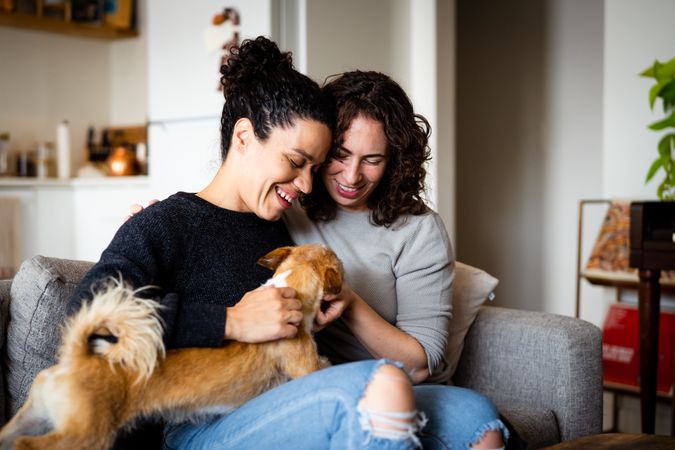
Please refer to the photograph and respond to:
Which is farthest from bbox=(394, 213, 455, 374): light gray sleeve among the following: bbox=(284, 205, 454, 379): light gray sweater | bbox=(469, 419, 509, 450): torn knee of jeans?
bbox=(469, 419, 509, 450): torn knee of jeans

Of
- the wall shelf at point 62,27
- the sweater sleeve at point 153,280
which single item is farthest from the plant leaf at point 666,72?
the wall shelf at point 62,27

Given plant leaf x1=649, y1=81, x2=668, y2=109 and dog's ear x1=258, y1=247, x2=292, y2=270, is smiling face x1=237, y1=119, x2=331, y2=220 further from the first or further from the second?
plant leaf x1=649, y1=81, x2=668, y2=109

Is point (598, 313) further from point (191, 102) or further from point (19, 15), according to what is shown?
point (19, 15)

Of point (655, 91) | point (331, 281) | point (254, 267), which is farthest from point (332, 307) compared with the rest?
point (655, 91)

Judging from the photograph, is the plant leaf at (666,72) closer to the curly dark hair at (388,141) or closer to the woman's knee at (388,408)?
the curly dark hair at (388,141)

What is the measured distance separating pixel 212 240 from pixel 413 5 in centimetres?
285

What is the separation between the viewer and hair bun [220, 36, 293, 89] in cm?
168

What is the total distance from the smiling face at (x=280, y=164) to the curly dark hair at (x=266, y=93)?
0.8 inches

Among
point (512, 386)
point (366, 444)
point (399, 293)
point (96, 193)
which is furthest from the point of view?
point (96, 193)

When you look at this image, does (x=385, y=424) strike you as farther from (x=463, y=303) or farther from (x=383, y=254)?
(x=463, y=303)

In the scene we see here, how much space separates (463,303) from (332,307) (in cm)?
69

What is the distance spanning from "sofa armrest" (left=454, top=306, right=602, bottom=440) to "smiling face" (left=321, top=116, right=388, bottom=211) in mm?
627

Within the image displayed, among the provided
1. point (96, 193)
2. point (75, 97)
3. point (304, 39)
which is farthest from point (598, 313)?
point (75, 97)

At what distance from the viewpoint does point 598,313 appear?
430cm
